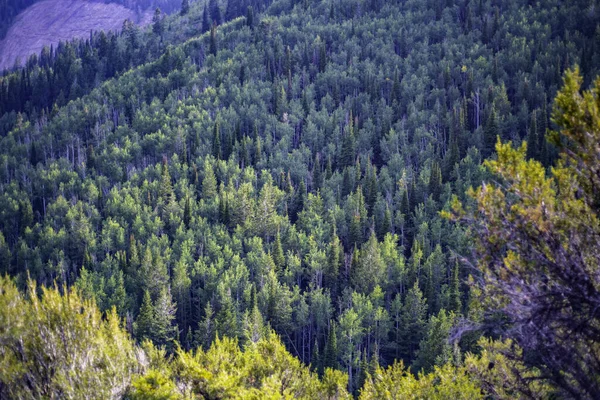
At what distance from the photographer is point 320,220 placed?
109438 mm

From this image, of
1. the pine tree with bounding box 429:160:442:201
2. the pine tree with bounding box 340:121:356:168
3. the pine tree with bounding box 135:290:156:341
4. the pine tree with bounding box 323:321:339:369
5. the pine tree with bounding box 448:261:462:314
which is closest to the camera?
the pine tree with bounding box 323:321:339:369

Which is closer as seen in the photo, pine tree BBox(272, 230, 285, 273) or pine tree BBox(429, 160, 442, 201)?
pine tree BBox(272, 230, 285, 273)

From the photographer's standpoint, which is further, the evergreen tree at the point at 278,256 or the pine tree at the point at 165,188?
the pine tree at the point at 165,188

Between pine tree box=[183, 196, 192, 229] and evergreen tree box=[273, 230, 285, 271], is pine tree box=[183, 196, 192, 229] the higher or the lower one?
the higher one

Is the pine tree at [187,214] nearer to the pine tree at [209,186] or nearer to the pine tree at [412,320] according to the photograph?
the pine tree at [209,186]

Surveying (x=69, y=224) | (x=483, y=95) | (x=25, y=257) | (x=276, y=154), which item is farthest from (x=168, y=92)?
(x=483, y=95)

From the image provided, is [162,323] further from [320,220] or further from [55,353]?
[55,353]

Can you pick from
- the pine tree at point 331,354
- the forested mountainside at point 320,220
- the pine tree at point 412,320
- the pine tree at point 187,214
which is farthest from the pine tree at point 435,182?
the pine tree at point 187,214

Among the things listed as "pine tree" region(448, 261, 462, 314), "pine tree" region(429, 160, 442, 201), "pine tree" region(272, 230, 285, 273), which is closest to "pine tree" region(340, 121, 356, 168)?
"pine tree" region(429, 160, 442, 201)

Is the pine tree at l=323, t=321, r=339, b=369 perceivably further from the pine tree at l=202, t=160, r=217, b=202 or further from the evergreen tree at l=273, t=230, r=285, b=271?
the pine tree at l=202, t=160, r=217, b=202

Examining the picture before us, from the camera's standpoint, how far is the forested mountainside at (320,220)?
13.7 m

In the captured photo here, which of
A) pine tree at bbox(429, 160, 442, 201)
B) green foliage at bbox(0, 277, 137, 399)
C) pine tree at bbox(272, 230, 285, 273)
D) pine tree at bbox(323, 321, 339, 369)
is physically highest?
green foliage at bbox(0, 277, 137, 399)

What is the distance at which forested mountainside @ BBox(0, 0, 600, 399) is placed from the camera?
13.7m

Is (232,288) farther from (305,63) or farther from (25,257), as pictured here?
(305,63)
